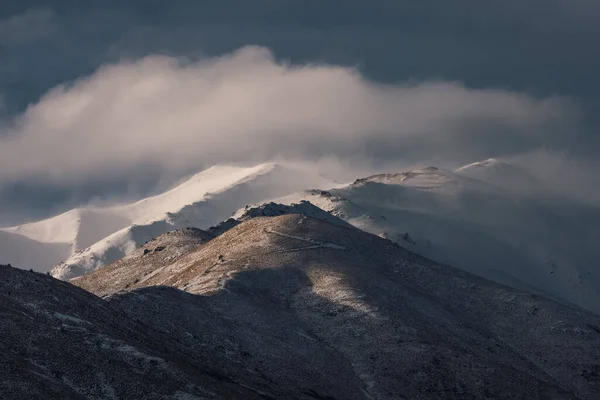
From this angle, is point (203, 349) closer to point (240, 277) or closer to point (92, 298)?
point (92, 298)

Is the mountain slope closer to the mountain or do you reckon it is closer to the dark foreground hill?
the dark foreground hill

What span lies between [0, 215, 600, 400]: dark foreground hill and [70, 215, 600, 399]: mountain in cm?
32

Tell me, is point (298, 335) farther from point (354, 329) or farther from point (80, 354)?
point (80, 354)

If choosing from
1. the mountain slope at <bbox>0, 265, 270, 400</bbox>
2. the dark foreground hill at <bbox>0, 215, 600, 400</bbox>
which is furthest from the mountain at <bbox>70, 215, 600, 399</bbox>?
the mountain slope at <bbox>0, 265, 270, 400</bbox>

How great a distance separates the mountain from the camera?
449 feet

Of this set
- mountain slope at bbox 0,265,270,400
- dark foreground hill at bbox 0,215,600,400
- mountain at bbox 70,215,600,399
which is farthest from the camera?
mountain at bbox 70,215,600,399

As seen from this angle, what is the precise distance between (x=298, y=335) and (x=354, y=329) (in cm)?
1050

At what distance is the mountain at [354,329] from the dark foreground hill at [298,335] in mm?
323

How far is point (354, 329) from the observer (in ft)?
516

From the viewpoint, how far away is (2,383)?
289 ft

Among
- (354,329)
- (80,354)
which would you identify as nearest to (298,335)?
(354,329)

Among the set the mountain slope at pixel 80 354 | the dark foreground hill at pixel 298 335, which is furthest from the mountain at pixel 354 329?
the mountain slope at pixel 80 354

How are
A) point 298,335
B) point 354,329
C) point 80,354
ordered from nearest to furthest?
point 80,354
point 298,335
point 354,329

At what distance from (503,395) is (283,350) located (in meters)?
32.2
